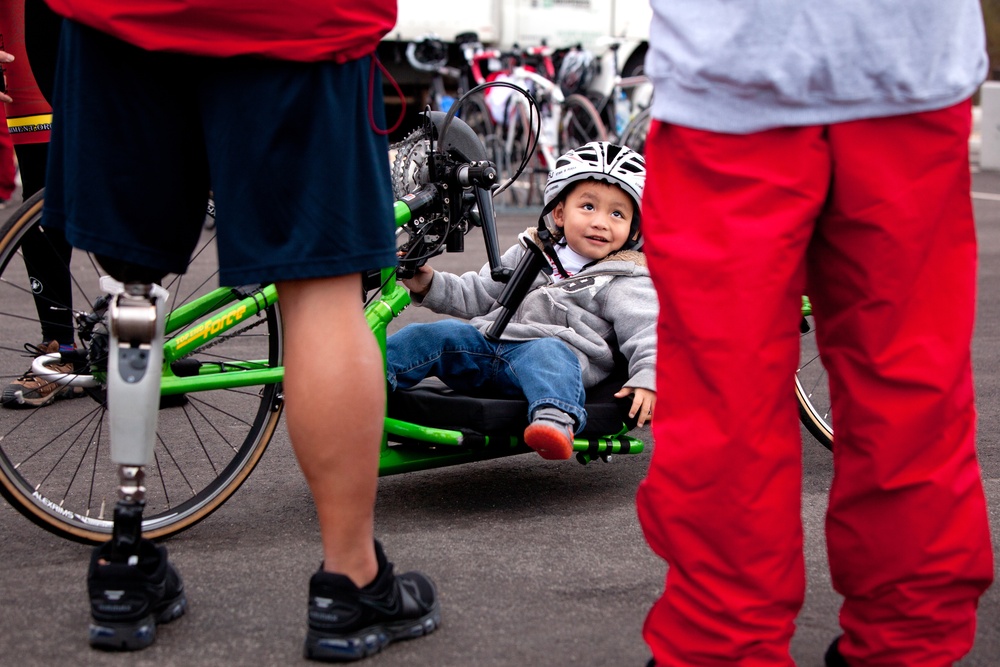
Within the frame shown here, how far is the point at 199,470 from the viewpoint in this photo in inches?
140

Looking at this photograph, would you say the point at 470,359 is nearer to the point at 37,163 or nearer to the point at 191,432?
the point at 191,432

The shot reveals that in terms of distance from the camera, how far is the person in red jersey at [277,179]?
6.85 feet


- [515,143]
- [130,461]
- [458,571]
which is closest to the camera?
[130,461]

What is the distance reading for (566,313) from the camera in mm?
3395

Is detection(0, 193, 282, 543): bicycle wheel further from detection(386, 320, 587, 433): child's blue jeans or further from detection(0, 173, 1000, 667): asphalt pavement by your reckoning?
detection(386, 320, 587, 433): child's blue jeans

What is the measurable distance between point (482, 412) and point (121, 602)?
1060 mm

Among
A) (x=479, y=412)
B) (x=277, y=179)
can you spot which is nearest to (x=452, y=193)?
(x=479, y=412)

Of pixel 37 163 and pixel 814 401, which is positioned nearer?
pixel 814 401

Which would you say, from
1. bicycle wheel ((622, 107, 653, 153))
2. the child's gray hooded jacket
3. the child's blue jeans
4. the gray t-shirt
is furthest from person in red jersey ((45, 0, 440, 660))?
bicycle wheel ((622, 107, 653, 153))

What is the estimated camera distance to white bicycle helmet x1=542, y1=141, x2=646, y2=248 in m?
3.37

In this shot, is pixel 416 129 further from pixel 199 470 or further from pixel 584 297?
pixel 199 470

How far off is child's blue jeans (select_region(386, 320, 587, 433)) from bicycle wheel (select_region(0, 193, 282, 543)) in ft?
1.08

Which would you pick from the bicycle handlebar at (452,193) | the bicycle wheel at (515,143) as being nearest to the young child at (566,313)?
the bicycle handlebar at (452,193)

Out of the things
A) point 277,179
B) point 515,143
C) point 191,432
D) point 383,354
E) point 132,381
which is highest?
point 277,179
